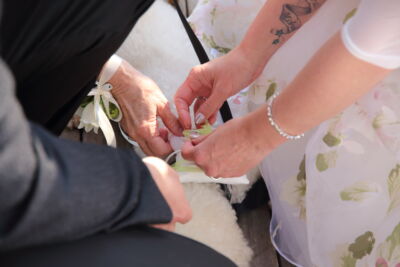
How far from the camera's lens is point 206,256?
0.61 m

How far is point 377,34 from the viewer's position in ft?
2.12

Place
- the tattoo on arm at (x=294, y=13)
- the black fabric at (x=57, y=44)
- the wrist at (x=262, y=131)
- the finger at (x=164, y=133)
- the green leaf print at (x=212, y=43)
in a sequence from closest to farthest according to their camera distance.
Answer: the black fabric at (x=57, y=44)
the wrist at (x=262, y=131)
the tattoo on arm at (x=294, y=13)
the finger at (x=164, y=133)
the green leaf print at (x=212, y=43)

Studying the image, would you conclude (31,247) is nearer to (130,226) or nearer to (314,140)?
(130,226)

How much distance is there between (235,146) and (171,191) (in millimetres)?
195

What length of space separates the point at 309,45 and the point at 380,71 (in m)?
0.25

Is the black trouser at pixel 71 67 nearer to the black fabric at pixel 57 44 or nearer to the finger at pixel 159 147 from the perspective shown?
the black fabric at pixel 57 44

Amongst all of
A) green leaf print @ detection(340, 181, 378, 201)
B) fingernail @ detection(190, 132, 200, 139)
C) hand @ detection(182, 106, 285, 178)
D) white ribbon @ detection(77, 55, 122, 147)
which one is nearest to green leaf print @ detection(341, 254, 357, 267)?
green leaf print @ detection(340, 181, 378, 201)

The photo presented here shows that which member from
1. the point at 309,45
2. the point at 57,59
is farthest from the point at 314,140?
the point at 57,59

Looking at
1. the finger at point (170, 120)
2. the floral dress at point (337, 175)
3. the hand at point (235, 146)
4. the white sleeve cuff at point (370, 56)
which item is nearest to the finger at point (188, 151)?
the hand at point (235, 146)

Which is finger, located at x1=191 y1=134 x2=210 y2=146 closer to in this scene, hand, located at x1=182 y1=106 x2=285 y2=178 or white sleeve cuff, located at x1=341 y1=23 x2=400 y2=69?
hand, located at x1=182 y1=106 x2=285 y2=178

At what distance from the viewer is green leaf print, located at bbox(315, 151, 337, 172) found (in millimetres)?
831

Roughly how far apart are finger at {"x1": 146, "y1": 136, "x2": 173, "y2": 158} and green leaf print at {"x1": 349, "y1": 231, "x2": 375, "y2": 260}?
0.38 meters

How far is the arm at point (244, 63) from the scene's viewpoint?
Answer: 87 centimetres

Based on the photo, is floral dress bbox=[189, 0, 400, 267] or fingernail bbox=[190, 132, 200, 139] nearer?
floral dress bbox=[189, 0, 400, 267]
